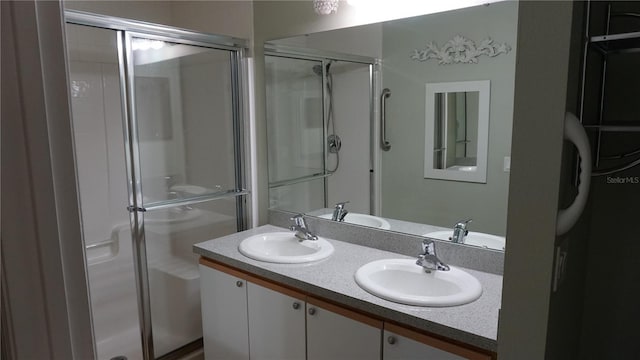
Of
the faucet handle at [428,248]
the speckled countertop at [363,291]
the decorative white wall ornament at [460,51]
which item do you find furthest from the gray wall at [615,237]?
the faucet handle at [428,248]

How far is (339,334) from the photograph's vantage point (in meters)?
1.72

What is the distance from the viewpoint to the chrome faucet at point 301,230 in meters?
2.31

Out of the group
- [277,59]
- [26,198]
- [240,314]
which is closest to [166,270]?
[240,314]

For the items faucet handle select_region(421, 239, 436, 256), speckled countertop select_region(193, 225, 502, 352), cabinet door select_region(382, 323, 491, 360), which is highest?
faucet handle select_region(421, 239, 436, 256)

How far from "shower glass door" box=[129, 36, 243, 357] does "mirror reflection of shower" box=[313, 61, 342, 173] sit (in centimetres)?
59

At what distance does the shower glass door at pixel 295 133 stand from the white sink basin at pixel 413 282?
760 mm

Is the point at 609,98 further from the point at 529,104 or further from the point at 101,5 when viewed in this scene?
the point at 101,5

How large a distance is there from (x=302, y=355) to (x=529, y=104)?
1436mm

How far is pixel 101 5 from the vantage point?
8.95ft

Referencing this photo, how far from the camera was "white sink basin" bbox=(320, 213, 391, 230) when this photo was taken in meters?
2.21

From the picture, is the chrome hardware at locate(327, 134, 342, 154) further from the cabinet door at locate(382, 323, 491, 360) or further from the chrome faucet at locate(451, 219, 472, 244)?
the cabinet door at locate(382, 323, 491, 360)

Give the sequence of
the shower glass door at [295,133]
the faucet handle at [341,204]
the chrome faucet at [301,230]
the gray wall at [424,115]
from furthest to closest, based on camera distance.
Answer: the shower glass door at [295,133]
the faucet handle at [341,204]
the chrome faucet at [301,230]
the gray wall at [424,115]

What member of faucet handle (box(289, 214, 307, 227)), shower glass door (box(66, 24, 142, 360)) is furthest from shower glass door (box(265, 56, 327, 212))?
shower glass door (box(66, 24, 142, 360))

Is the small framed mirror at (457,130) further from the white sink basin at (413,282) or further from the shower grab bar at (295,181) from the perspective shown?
the shower grab bar at (295,181)
